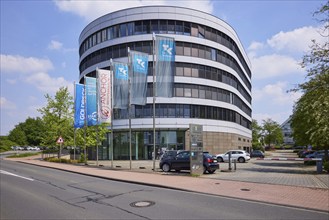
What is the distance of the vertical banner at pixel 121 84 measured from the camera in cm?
2522

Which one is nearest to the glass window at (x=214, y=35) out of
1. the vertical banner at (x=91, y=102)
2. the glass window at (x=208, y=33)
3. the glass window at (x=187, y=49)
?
the glass window at (x=208, y=33)

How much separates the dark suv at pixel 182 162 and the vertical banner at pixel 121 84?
621 centimetres

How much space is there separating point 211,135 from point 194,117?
445cm

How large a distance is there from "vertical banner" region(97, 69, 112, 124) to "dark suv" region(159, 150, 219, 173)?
794 centimetres

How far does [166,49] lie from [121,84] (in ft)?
17.9

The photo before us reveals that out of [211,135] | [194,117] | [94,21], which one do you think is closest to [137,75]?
[194,117]

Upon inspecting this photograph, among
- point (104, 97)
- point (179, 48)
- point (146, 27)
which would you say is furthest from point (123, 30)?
point (104, 97)

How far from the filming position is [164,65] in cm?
2206

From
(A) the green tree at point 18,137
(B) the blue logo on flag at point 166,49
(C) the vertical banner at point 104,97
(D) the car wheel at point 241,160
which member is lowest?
(D) the car wheel at point 241,160

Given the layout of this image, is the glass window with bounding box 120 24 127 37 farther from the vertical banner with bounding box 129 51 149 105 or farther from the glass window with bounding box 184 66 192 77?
the vertical banner with bounding box 129 51 149 105

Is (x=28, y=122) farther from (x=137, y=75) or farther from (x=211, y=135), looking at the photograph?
(x=137, y=75)

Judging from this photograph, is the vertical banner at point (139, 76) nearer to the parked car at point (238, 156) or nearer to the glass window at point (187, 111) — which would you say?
the parked car at point (238, 156)

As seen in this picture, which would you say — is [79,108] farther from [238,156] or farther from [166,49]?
[238,156]

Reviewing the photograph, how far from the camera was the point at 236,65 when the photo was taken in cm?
5988
